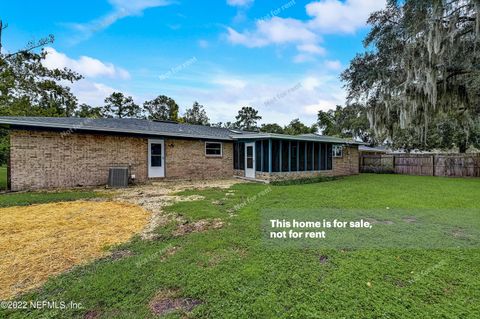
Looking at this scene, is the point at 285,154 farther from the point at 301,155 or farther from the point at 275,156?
the point at 301,155

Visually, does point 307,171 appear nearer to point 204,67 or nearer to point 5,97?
point 204,67

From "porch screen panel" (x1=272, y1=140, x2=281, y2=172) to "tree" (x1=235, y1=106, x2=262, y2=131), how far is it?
105ft

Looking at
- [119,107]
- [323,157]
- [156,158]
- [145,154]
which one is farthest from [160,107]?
[323,157]

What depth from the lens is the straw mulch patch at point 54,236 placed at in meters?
2.75

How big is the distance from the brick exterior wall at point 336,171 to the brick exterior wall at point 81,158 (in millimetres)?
3247

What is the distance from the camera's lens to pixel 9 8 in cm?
1119

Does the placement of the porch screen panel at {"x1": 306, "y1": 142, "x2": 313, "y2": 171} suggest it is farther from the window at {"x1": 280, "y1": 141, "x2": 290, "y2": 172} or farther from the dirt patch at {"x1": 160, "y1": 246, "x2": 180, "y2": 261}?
the dirt patch at {"x1": 160, "y1": 246, "x2": 180, "y2": 261}

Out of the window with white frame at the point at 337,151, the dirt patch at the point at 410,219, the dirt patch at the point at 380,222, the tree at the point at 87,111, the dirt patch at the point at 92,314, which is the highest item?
the tree at the point at 87,111

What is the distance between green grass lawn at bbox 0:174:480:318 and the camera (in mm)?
2053

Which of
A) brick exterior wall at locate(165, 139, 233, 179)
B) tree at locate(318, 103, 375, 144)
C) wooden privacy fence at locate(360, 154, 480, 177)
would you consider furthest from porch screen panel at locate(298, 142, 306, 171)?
wooden privacy fence at locate(360, 154, 480, 177)

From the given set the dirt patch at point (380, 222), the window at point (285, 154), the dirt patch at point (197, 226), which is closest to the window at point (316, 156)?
the window at point (285, 154)

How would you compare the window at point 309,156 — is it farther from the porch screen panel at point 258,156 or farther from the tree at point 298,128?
the tree at point 298,128

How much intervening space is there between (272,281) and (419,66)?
10.2 m

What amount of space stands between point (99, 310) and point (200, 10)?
10.7 m
